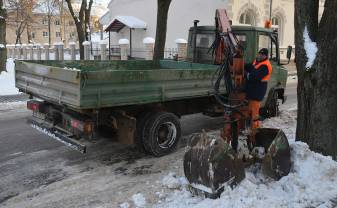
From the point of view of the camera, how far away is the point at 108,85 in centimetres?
593

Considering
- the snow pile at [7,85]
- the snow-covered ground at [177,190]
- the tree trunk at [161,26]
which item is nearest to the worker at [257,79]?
the snow-covered ground at [177,190]

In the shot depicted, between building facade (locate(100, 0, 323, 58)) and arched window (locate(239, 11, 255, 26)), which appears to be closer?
building facade (locate(100, 0, 323, 58))

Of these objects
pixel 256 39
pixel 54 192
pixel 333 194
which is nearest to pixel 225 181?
pixel 333 194

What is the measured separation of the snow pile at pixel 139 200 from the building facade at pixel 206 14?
74.0ft

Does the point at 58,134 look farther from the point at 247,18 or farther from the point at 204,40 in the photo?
the point at 247,18

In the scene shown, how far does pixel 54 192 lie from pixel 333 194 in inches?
136

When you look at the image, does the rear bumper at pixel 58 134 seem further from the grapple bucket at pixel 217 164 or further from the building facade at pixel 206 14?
the building facade at pixel 206 14

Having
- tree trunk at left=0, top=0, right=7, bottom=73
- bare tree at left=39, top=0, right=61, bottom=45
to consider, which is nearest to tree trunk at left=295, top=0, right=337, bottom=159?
tree trunk at left=0, top=0, right=7, bottom=73

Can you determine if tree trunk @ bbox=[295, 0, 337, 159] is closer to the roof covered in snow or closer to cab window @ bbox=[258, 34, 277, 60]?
cab window @ bbox=[258, 34, 277, 60]

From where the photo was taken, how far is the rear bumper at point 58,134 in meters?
6.18

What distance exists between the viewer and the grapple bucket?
16.3 ft

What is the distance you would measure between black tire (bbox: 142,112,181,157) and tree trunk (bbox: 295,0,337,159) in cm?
210

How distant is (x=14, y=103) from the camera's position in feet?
41.3

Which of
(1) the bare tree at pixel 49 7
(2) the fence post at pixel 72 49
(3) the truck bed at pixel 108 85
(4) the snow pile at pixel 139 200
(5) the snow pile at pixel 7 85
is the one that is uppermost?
(1) the bare tree at pixel 49 7
